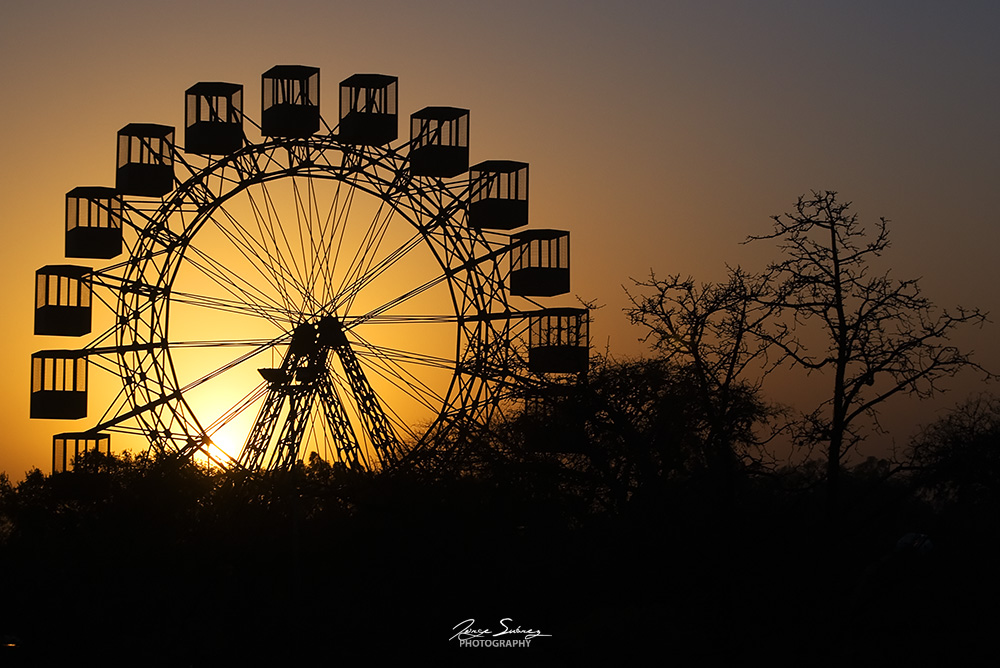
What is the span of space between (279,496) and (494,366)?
8546 mm

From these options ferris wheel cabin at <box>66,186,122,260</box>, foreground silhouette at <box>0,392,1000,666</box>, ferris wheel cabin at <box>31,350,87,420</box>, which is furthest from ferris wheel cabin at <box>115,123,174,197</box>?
foreground silhouette at <box>0,392,1000,666</box>

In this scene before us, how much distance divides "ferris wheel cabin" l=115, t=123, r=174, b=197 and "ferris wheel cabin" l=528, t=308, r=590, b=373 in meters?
12.0

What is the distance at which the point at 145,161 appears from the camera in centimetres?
4328

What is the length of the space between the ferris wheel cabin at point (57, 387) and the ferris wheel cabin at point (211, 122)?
7.49 m

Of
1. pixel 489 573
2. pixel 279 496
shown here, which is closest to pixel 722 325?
pixel 489 573

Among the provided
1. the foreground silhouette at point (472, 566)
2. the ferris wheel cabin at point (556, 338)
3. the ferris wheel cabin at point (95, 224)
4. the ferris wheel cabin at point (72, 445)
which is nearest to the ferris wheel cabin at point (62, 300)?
the ferris wheel cabin at point (95, 224)

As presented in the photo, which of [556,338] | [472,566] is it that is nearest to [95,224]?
[556,338]

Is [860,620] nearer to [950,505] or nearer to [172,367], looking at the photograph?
[950,505]

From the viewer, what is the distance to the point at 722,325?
2583cm

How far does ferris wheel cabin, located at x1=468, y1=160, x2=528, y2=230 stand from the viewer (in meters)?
44.2

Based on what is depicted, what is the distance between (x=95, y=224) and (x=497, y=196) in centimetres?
1240

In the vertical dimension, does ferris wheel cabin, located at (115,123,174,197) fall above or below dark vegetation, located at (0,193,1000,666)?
above

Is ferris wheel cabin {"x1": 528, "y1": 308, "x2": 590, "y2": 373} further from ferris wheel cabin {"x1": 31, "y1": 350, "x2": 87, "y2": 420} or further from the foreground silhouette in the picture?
ferris wheel cabin {"x1": 31, "y1": 350, "x2": 87, "y2": 420}

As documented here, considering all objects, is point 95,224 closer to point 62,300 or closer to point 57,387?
point 62,300
